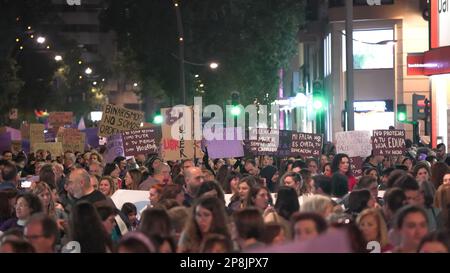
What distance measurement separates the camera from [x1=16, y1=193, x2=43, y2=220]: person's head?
11.3 metres

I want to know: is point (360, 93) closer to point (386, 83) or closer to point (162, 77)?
point (386, 83)

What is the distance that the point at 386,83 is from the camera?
50625mm

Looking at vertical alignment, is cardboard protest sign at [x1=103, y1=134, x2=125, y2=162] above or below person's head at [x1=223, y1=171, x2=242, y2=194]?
above

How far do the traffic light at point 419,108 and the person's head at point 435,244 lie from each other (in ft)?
81.0

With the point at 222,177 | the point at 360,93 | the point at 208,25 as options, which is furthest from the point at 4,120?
Answer: the point at 222,177

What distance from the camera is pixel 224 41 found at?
52938 millimetres

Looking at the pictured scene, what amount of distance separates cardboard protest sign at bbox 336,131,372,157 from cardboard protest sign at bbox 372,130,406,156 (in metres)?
0.13

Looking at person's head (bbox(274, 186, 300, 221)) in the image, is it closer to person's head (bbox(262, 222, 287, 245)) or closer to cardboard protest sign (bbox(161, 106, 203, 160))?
person's head (bbox(262, 222, 287, 245))

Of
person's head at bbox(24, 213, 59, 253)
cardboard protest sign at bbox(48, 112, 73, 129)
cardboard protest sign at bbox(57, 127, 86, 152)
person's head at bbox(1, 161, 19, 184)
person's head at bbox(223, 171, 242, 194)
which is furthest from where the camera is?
cardboard protest sign at bbox(48, 112, 73, 129)

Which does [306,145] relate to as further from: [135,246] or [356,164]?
[135,246]

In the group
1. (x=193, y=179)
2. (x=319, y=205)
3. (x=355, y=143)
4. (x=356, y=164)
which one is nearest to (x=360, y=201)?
(x=319, y=205)

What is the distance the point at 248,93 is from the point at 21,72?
23.1 metres

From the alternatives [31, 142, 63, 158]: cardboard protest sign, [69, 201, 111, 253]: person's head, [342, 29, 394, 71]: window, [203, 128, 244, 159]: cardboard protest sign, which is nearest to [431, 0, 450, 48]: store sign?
[342, 29, 394, 71]: window
